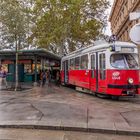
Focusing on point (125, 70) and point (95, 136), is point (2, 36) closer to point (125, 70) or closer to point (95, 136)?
point (125, 70)

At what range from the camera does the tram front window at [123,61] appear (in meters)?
16.5

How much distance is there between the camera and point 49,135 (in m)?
9.01

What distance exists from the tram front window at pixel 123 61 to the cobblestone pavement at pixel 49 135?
7733mm

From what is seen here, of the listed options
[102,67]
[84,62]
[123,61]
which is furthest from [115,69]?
[84,62]

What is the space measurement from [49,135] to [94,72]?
9.62 meters

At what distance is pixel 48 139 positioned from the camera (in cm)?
851

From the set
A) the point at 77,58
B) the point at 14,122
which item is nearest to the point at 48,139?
the point at 14,122

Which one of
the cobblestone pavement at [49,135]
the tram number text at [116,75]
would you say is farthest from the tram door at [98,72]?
the cobblestone pavement at [49,135]

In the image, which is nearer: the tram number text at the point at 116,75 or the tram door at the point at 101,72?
the tram number text at the point at 116,75

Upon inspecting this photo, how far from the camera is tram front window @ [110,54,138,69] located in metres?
16.5

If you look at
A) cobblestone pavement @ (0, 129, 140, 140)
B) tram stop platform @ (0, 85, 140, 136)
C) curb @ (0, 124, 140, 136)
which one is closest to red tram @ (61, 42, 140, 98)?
tram stop platform @ (0, 85, 140, 136)

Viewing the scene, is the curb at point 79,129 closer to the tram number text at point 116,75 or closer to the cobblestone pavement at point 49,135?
the cobblestone pavement at point 49,135

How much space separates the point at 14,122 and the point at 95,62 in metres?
8.76

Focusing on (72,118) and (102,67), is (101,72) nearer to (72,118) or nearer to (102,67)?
(102,67)
